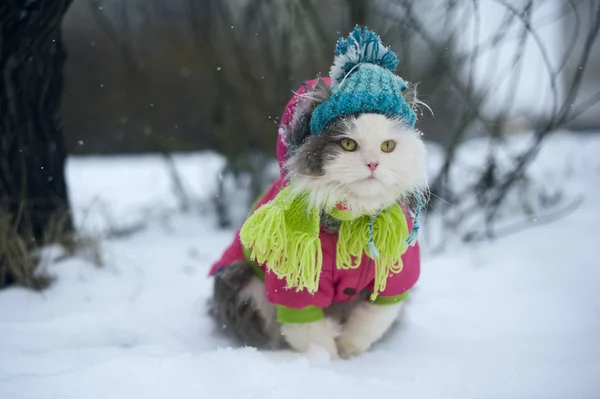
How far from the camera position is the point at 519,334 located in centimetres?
177

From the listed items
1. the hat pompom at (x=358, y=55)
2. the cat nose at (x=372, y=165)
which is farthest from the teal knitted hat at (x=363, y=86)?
the cat nose at (x=372, y=165)

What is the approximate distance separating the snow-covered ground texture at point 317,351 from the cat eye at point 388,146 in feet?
2.19

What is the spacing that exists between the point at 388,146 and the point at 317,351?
0.70m

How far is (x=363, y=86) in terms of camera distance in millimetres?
1321

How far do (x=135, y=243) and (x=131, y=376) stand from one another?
168 cm

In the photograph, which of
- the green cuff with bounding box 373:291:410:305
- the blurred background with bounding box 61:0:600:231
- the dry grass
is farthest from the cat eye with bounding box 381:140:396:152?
the dry grass

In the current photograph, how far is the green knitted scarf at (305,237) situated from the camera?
1420 millimetres

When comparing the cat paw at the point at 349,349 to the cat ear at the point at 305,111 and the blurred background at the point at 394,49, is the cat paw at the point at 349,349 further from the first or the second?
the blurred background at the point at 394,49

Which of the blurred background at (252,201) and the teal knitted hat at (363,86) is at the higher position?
the teal knitted hat at (363,86)

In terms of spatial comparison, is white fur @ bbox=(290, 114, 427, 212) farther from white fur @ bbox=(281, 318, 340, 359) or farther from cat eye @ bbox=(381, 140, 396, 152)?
white fur @ bbox=(281, 318, 340, 359)

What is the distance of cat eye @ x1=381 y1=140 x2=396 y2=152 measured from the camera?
4.41 ft

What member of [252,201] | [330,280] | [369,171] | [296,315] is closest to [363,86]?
[369,171]

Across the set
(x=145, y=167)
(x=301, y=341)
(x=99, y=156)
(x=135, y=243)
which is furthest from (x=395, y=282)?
(x=99, y=156)

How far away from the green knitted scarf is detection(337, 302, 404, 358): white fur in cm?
23
